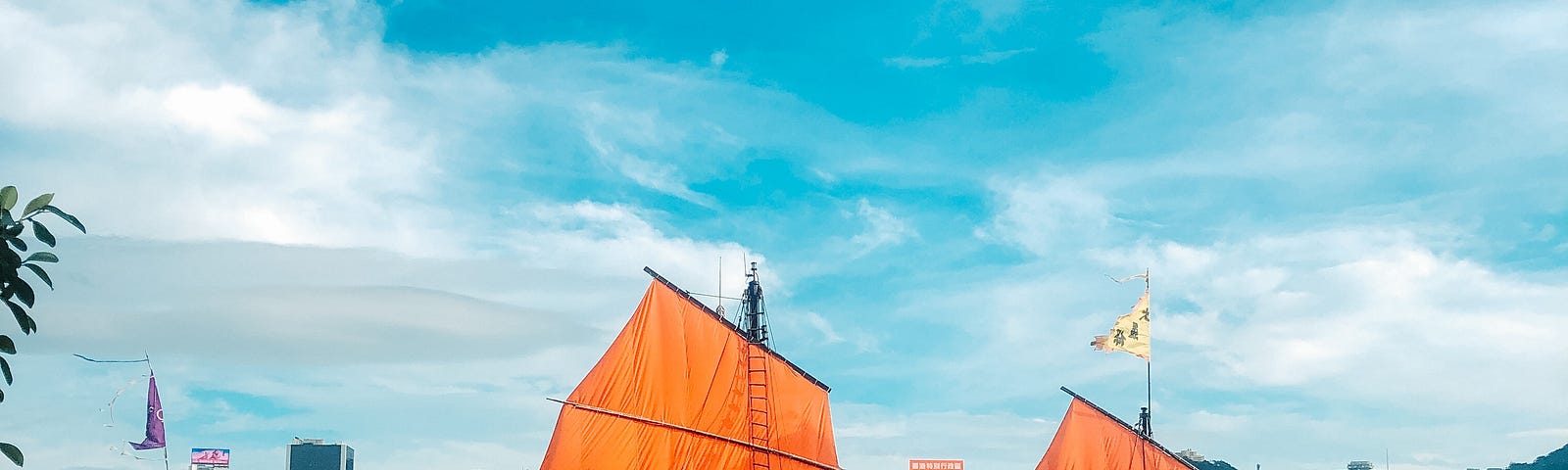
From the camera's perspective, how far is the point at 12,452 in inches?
400

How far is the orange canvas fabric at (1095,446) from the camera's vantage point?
104 meters

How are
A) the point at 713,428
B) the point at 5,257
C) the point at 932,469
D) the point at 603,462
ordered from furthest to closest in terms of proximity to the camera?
the point at 932,469 < the point at 713,428 < the point at 603,462 < the point at 5,257

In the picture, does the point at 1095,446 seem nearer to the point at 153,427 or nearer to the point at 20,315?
the point at 153,427

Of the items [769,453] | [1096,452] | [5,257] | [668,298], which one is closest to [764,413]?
[769,453]

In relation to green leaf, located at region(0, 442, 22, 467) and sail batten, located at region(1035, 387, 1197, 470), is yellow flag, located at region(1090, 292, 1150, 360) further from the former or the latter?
green leaf, located at region(0, 442, 22, 467)

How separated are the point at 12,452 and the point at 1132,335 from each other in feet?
328

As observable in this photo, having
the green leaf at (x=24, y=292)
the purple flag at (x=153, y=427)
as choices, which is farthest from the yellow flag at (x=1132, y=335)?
the green leaf at (x=24, y=292)

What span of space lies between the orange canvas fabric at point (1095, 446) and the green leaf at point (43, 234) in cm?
9788

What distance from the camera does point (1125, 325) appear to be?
345ft

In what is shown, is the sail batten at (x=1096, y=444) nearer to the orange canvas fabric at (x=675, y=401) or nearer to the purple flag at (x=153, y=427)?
the orange canvas fabric at (x=675, y=401)

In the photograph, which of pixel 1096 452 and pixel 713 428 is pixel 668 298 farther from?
pixel 1096 452

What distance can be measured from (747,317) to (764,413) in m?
6.95

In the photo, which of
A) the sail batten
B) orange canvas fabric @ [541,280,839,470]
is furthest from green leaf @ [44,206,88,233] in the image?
the sail batten

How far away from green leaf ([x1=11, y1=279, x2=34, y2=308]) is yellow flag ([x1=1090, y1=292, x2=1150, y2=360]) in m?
98.0
